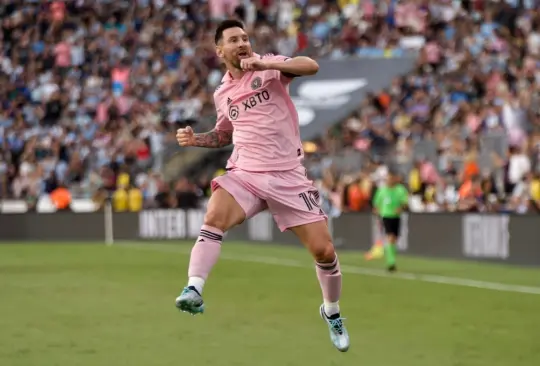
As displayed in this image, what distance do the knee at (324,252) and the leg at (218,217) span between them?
522 mm

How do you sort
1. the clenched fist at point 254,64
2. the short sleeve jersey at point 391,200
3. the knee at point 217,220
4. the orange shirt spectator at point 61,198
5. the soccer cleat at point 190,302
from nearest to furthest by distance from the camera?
the soccer cleat at point 190,302 → the clenched fist at point 254,64 → the knee at point 217,220 → the short sleeve jersey at point 391,200 → the orange shirt spectator at point 61,198

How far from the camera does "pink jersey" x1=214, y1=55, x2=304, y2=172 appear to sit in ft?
28.7

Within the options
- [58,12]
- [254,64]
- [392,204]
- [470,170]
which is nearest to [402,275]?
[392,204]

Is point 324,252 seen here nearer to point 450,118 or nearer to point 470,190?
point 470,190

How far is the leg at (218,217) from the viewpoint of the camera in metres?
8.44

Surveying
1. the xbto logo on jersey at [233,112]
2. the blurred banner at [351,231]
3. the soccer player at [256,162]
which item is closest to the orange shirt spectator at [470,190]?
the blurred banner at [351,231]

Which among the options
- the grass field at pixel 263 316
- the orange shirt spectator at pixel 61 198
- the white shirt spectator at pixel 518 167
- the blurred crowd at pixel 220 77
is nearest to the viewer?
the grass field at pixel 263 316

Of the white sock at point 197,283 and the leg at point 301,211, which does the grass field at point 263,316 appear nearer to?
the leg at point 301,211

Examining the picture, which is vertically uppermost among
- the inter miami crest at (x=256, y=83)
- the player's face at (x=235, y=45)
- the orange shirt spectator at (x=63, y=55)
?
the orange shirt spectator at (x=63, y=55)

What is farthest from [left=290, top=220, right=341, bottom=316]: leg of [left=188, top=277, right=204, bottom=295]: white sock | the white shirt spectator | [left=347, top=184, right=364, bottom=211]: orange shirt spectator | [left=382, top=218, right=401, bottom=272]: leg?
[left=347, top=184, right=364, bottom=211]: orange shirt spectator

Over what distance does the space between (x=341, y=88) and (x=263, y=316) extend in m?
18.2

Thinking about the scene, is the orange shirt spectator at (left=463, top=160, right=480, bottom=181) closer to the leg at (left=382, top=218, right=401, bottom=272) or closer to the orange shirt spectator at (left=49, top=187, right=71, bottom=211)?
the leg at (left=382, top=218, right=401, bottom=272)

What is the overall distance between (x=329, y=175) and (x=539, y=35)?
5837 millimetres

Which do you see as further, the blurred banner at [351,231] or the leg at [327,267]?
the blurred banner at [351,231]
